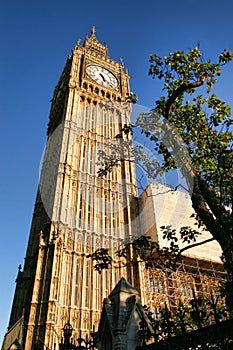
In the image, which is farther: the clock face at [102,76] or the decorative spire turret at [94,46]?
the decorative spire turret at [94,46]

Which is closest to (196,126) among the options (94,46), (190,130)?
(190,130)

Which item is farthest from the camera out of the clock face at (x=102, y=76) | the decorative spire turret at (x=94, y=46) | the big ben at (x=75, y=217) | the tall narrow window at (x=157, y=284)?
the decorative spire turret at (x=94, y=46)

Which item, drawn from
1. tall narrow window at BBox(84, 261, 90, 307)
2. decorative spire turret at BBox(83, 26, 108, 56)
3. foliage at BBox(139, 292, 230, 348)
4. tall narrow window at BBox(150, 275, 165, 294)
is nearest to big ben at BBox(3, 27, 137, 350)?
tall narrow window at BBox(84, 261, 90, 307)

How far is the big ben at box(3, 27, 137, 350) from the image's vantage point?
2050 cm

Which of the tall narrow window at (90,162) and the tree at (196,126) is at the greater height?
the tall narrow window at (90,162)

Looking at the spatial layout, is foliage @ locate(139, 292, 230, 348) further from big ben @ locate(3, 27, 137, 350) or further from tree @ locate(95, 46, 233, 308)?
big ben @ locate(3, 27, 137, 350)

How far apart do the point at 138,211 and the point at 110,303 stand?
24796 mm

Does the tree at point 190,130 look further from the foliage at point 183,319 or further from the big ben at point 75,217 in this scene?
the big ben at point 75,217

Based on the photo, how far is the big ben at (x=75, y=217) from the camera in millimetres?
20500

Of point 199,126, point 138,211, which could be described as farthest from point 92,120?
point 199,126

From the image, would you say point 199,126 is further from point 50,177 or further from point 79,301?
point 50,177

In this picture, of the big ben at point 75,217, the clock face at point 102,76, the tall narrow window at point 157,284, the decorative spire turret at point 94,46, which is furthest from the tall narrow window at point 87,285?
the decorative spire turret at point 94,46

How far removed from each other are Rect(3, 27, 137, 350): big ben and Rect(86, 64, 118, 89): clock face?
15 cm

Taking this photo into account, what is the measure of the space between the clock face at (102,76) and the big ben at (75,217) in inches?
6.0
